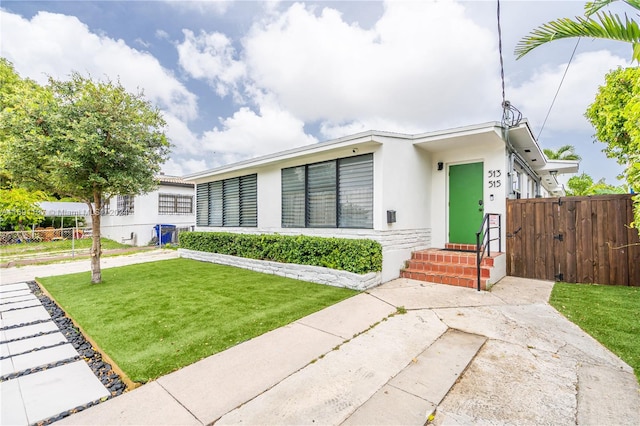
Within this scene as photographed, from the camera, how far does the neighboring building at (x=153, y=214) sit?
49.5 feet

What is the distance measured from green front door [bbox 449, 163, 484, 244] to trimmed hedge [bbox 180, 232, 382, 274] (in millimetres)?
2631

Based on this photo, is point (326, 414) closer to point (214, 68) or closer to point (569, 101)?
point (214, 68)

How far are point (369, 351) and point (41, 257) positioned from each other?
47.2ft

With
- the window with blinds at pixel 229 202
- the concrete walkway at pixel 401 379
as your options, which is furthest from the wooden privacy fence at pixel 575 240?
the window with blinds at pixel 229 202

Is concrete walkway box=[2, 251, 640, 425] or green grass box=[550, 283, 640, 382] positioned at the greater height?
green grass box=[550, 283, 640, 382]

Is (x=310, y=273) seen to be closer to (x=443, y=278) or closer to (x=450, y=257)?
(x=443, y=278)

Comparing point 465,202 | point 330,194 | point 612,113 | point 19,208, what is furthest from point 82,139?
point 19,208

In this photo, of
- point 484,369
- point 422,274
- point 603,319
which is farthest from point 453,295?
point 484,369

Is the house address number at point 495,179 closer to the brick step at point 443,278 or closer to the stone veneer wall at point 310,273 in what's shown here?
the brick step at point 443,278

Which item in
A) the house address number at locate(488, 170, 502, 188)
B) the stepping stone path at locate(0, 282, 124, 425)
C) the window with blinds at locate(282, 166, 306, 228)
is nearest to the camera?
the stepping stone path at locate(0, 282, 124, 425)

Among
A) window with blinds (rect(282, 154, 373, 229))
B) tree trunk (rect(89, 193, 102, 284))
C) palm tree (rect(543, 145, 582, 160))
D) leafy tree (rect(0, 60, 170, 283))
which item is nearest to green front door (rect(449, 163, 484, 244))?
window with blinds (rect(282, 154, 373, 229))

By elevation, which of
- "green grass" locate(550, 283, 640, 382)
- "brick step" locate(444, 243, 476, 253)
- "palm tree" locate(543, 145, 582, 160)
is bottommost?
"green grass" locate(550, 283, 640, 382)

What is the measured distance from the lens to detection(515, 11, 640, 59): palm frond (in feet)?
8.18

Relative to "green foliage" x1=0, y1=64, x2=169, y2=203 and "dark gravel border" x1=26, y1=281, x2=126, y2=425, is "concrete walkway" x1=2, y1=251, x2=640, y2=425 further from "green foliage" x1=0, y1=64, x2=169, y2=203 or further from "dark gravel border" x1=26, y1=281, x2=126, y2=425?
"green foliage" x1=0, y1=64, x2=169, y2=203
